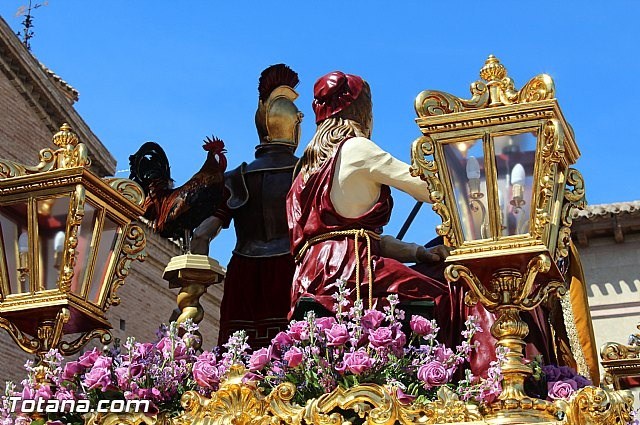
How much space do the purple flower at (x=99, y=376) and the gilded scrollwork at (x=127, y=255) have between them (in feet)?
2.13

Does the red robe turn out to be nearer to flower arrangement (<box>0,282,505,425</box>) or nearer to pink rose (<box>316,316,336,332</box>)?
flower arrangement (<box>0,282,505,425</box>)

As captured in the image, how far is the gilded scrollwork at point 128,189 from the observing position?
255 inches

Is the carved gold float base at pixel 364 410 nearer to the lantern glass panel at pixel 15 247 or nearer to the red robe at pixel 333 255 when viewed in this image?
the red robe at pixel 333 255

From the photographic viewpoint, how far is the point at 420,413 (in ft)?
16.6

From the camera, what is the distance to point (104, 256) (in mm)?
6348

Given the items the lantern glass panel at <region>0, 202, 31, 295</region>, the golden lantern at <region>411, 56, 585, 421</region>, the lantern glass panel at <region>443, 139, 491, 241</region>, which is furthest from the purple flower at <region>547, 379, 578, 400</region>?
the lantern glass panel at <region>0, 202, 31, 295</region>

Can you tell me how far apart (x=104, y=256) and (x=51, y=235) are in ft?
0.98

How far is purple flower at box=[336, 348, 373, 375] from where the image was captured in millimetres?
5215

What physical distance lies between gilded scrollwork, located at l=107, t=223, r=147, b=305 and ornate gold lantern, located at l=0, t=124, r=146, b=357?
0.01 metres

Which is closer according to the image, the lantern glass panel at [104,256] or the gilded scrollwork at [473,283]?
the gilded scrollwork at [473,283]

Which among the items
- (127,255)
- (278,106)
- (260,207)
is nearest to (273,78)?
(278,106)

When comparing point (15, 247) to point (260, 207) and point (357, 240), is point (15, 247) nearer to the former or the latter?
point (260, 207)

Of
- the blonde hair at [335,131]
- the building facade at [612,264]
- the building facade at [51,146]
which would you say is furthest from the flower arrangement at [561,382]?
the building facade at [612,264]

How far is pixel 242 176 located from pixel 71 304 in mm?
1712
